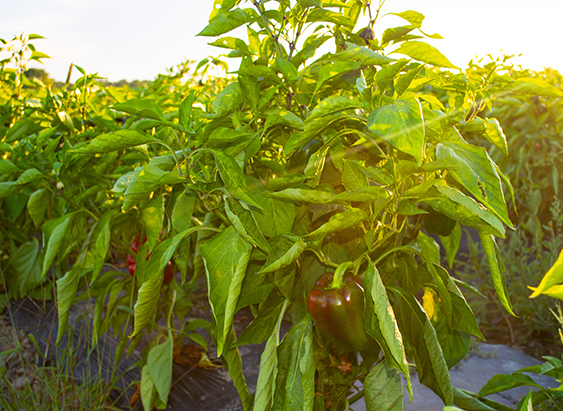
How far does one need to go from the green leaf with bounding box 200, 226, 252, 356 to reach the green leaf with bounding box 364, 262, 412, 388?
9.7 inches

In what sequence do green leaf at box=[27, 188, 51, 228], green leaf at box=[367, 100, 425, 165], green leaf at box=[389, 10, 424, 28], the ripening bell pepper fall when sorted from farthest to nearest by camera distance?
green leaf at box=[27, 188, 51, 228] < green leaf at box=[389, 10, 424, 28] < the ripening bell pepper < green leaf at box=[367, 100, 425, 165]

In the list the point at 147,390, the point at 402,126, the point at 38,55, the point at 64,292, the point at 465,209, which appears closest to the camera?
the point at 402,126

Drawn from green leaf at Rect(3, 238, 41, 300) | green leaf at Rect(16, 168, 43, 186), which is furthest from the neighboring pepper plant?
green leaf at Rect(3, 238, 41, 300)

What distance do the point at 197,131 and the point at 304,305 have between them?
20.0 inches

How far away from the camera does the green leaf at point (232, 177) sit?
2.73 feet

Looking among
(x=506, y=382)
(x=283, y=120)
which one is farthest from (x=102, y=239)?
(x=506, y=382)

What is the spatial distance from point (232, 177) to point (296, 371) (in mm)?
429

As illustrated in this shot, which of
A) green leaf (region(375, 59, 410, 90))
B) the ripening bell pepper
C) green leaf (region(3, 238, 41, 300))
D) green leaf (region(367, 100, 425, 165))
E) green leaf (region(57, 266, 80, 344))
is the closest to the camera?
green leaf (region(367, 100, 425, 165))

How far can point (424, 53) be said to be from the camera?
0.89 metres

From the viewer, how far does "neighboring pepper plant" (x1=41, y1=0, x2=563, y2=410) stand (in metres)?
0.81

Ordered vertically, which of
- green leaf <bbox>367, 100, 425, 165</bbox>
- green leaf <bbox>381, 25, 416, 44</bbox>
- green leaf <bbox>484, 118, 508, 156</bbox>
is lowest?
green leaf <bbox>484, 118, 508, 156</bbox>

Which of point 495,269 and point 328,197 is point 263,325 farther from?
point 495,269

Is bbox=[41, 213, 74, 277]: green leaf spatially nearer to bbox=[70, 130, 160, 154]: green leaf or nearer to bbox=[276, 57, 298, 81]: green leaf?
bbox=[70, 130, 160, 154]: green leaf

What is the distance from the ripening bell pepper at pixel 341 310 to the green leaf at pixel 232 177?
228 mm
